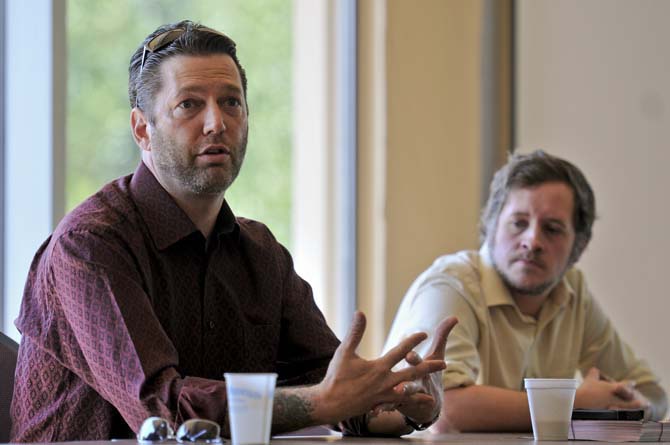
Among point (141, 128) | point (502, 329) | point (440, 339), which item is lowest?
point (502, 329)

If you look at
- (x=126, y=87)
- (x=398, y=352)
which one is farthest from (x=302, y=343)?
(x=126, y=87)

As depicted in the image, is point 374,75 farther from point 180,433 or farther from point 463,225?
point 180,433

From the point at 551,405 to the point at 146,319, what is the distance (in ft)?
2.23

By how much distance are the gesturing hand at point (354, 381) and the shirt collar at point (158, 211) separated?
477mm

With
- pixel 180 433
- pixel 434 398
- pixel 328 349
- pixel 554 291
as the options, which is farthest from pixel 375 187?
pixel 180 433

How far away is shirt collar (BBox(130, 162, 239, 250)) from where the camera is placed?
211cm

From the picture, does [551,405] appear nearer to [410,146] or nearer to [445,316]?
[445,316]

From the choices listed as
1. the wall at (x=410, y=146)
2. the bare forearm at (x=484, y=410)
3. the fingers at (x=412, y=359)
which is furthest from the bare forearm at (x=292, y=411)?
the wall at (x=410, y=146)

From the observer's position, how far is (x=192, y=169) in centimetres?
216

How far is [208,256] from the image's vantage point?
7.22ft

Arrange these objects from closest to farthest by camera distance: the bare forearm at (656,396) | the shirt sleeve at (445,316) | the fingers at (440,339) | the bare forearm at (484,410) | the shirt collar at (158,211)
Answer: the fingers at (440,339), the shirt collar at (158,211), the bare forearm at (484,410), the shirt sleeve at (445,316), the bare forearm at (656,396)

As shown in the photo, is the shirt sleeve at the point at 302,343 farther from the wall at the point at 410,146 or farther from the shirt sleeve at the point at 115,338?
the wall at the point at 410,146

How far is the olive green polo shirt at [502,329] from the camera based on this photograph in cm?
285

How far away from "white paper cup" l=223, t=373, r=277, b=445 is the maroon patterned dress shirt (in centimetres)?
32
